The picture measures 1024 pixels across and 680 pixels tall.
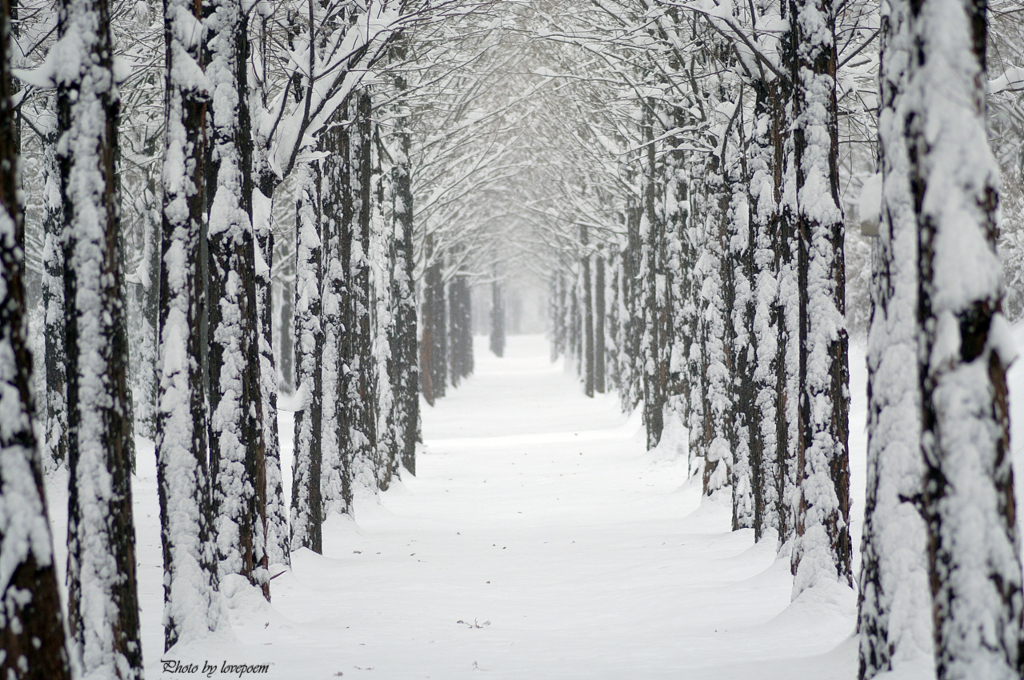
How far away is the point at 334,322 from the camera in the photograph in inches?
463

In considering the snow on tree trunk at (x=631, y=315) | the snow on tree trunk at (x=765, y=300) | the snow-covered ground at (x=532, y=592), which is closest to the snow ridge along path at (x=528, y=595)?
the snow-covered ground at (x=532, y=592)

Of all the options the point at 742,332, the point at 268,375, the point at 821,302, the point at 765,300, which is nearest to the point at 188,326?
the point at 268,375

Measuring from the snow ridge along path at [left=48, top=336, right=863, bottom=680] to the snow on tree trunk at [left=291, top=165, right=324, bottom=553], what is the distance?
43 centimetres

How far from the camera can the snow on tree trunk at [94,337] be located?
5066 mm

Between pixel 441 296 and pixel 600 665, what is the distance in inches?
1157

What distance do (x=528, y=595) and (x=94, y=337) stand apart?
5309 mm

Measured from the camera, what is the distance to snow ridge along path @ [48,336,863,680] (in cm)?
648

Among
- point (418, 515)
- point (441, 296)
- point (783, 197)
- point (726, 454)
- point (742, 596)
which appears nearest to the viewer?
point (783, 197)

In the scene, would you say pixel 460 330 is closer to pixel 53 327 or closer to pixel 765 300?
pixel 53 327

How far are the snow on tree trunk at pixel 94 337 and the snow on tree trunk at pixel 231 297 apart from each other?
1.76 meters

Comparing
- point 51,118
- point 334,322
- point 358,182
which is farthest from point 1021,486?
point 51,118

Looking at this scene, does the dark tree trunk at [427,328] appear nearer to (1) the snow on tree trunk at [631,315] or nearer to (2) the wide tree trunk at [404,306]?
(1) the snow on tree trunk at [631,315]

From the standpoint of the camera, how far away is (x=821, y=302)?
701 centimetres

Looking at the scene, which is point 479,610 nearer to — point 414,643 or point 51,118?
point 414,643
